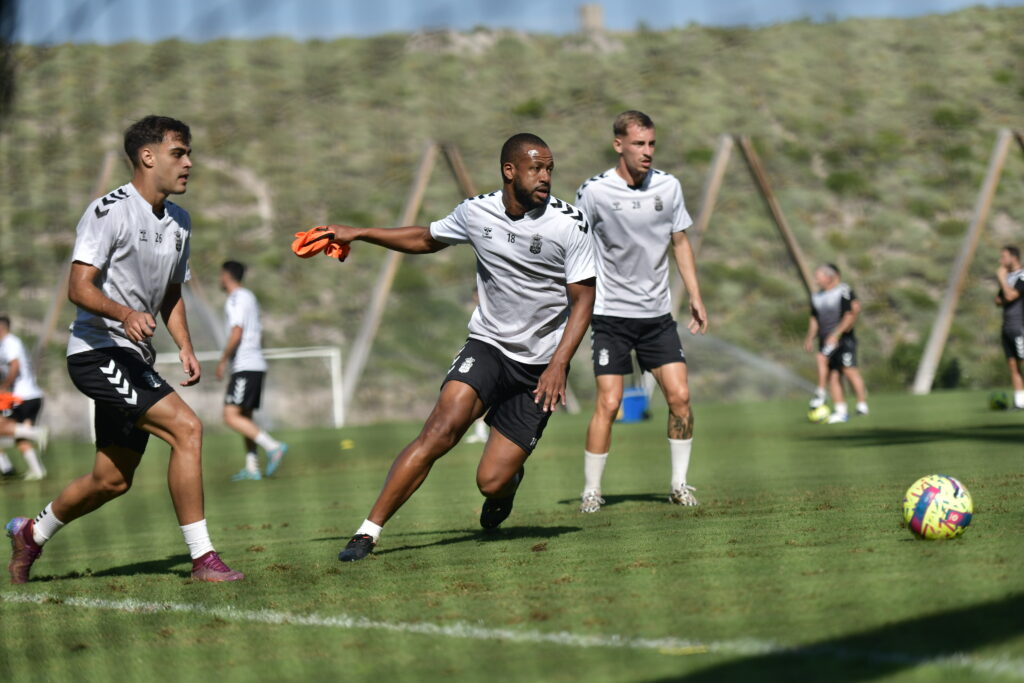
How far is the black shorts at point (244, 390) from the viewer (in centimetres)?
1448

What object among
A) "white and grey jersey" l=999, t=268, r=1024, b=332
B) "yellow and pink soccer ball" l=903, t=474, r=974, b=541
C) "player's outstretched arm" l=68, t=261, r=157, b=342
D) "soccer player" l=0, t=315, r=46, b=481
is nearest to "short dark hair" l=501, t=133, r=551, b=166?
"player's outstretched arm" l=68, t=261, r=157, b=342

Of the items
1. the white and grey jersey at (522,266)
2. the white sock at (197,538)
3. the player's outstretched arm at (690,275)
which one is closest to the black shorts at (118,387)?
the white sock at (197,538)

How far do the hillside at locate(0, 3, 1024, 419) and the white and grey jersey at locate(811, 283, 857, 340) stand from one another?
7.88 m

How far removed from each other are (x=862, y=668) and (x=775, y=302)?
32.6 metres

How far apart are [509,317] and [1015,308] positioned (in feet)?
43.6

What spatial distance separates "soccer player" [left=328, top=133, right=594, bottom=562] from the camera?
7.24 m

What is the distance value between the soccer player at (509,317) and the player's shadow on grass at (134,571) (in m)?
1.05

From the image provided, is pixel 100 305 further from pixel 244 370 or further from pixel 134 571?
pixel 244 370

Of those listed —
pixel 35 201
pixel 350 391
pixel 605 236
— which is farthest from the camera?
pixel 35 201

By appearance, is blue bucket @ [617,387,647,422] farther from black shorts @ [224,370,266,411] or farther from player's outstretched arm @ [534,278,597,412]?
player's outstretched arm @ [534,278,597,412]

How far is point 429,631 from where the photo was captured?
539cm

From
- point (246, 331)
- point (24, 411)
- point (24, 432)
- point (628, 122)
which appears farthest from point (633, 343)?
point (24, 411)

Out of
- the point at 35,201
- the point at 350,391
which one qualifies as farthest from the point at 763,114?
the point at 350,391

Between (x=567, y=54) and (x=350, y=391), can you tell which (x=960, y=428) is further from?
(x=567, y=54)
